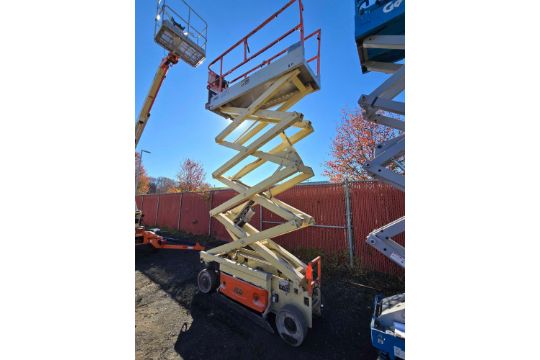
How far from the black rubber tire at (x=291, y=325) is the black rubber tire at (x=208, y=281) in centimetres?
182

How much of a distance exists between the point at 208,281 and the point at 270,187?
2719 millimetres

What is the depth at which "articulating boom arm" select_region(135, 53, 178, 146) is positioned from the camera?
23.7 ft

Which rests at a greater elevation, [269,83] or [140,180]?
[269,83]

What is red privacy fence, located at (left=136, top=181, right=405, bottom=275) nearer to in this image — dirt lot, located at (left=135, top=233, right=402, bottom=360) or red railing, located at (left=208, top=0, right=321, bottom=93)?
dirt lot, located at (left=135, top=233, right=402, bottom=360)

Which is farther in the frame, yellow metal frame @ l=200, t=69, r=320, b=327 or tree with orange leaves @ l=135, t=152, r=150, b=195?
tree with orange leaves @ l=135, t=152, r=150, b=195

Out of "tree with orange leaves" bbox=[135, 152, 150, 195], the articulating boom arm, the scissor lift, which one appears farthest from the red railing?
"tree with orange leaves" bbox=[135, 152, 150, 195]

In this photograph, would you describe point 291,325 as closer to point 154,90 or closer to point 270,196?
point 270,196

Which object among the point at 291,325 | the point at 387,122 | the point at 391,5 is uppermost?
the point at 391,5

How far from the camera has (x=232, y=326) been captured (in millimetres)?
3734

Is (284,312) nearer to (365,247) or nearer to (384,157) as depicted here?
(384,157)

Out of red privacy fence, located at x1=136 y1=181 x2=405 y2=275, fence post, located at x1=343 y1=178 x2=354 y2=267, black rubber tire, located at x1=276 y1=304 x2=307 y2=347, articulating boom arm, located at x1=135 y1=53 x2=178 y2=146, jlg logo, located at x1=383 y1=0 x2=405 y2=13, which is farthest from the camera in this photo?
articulating boom arm, located at x1=135 y1=53 x2=178 y2=146

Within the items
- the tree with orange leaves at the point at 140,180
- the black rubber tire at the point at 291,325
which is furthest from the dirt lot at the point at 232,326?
the tree with orange leaves at the point at 140,180

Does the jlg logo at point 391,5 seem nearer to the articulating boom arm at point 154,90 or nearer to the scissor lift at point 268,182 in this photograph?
the scissor lift at point 268,182

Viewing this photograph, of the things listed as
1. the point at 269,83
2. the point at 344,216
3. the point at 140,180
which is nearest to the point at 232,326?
the point at 344,216
